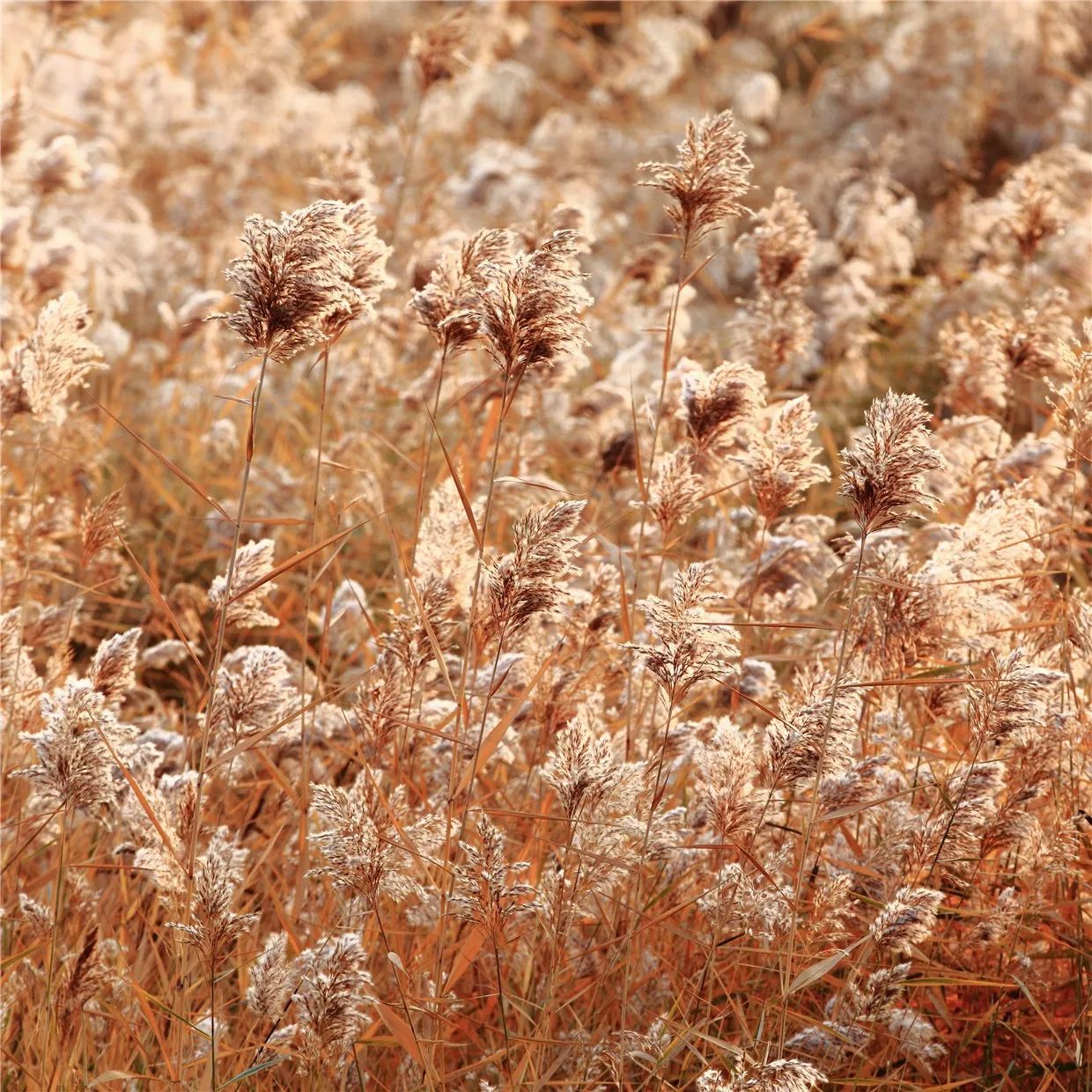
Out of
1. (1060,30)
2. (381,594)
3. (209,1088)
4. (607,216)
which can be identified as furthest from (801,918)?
(1060,30)

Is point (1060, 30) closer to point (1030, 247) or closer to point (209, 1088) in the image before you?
point (1030, 247)

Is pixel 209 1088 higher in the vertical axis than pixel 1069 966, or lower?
higher

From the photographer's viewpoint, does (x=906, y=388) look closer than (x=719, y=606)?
No

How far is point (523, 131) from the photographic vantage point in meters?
7.08

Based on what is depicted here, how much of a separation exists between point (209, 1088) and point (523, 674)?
75 cm

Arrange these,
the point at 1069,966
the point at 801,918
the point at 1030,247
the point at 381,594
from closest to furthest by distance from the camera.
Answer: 1. the point at 801,918
2. the point at 1069,966
3. the point at 1030,247
4. the point at 381,594

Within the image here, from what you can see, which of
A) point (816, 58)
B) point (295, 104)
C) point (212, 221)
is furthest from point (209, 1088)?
point (816, 58)

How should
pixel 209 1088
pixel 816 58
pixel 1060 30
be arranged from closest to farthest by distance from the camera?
pixel 209 1088, pixel 1060 30, pixel 816 58

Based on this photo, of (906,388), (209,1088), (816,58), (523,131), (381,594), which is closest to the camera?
(209,1088)

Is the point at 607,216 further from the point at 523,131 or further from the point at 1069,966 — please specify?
the point at 1069,966

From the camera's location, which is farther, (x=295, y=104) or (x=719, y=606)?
(x=295, y=104)

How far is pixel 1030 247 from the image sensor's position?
228cm

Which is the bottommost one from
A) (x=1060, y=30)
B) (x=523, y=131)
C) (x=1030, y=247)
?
(x=523, y=131)

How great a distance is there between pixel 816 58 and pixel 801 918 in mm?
6987
